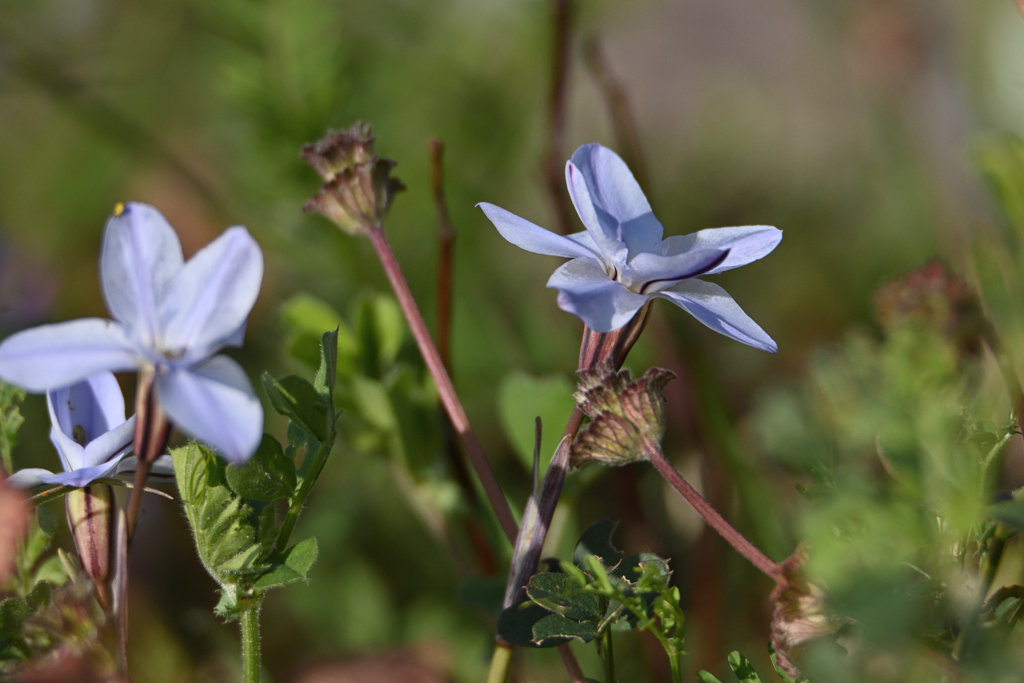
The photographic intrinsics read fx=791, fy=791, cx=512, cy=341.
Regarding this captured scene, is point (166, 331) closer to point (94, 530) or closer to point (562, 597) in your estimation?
point (94, 530)

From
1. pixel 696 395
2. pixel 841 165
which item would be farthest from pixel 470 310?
pixel 841 165

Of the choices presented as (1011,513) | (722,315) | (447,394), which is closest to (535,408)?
(447,394)

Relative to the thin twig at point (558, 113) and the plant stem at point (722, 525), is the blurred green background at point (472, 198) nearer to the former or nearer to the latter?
the thin twig at point (558, 113)

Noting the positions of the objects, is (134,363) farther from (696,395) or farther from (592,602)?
(696,395)

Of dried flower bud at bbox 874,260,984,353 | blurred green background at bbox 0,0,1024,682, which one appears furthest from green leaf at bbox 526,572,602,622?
dried flower bud at bbox 874,260,984,353

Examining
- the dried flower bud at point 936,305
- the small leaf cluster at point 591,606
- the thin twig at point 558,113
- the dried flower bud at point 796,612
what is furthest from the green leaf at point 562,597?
the thin twig at point 558,113
